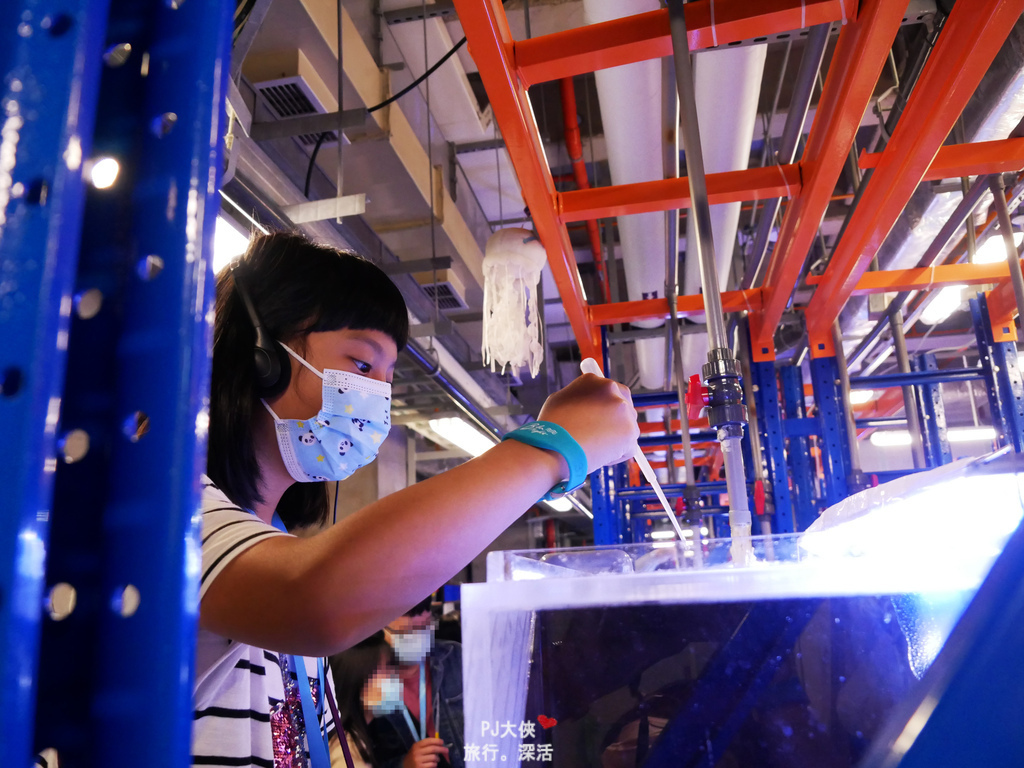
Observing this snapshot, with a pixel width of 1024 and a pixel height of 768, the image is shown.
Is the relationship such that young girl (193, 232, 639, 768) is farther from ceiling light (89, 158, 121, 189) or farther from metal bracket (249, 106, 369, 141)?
metal bracket (249, 106, 369, 141)

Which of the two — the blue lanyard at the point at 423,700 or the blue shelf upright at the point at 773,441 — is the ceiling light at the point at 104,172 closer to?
the blue shelf upright at the point at 773,441

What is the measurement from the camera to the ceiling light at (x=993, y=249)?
2637 millimetres

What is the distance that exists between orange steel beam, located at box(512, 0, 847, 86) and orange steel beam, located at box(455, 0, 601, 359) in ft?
0.17

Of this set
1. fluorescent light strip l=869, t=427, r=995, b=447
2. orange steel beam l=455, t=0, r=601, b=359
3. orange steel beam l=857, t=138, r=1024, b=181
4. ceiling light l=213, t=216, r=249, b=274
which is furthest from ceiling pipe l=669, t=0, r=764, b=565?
fluorescent light strip l=869, t=427, r=995, b=447

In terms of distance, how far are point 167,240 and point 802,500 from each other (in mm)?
2658

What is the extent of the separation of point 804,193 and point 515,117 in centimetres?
79

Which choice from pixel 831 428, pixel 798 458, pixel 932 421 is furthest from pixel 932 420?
pixel 831 428

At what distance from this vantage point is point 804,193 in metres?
1.61

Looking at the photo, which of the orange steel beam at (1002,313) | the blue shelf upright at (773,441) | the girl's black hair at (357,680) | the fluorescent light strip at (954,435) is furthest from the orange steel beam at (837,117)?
the fluorescent light strip at (954,435)

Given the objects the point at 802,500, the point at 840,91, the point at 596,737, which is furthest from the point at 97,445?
the point at 802,500

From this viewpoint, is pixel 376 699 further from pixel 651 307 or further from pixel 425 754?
pixel 651 307

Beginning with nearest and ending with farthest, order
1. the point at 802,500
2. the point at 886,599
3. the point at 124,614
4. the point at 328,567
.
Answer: the point at 124,614 → the point at 328,567 → the point at 886,599 → the point at 802,500

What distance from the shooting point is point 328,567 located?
43cm

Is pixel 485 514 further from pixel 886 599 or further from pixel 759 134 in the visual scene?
pixel 759 134
